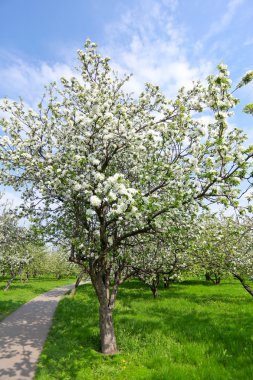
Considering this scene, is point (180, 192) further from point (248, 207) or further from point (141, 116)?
point (141, 116)

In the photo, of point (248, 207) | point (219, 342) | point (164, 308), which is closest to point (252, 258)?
point (164, 308)

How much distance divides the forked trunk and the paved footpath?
2.68 meters

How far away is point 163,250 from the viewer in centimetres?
1706

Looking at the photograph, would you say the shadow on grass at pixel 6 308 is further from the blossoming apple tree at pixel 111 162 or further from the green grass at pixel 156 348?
the blossoming apple tree at pixel 111 162

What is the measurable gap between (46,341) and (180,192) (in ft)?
33.3

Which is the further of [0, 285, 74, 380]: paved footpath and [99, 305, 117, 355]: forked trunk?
[99, 305, 117, 355]: forked trunk

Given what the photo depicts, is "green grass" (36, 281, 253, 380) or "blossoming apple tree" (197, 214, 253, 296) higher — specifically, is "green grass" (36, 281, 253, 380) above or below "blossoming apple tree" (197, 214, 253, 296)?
below

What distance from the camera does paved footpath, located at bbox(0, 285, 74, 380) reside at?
10422 mm

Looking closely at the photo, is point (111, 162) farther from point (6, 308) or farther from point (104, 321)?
point (6, 308)

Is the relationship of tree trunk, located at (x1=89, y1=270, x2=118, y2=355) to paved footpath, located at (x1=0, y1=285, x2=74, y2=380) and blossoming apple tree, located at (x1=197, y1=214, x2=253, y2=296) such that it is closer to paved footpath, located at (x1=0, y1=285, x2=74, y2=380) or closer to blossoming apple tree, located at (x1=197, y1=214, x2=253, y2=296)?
paved footpath, located at (x1=0, y1=285, x2=74, y2=380)

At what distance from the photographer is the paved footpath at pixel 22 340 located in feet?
34.2

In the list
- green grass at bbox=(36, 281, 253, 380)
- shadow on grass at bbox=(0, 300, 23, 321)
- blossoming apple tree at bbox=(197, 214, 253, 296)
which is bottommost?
green grass at bbox=(36, 281, 253, 380)

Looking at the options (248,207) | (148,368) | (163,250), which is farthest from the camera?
(163,250)

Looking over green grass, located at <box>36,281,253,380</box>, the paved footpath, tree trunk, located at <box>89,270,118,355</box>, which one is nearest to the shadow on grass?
the paved footpath
